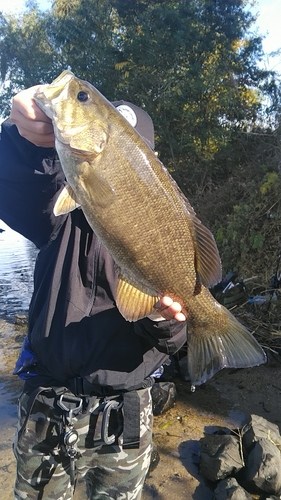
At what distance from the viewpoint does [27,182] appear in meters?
1.93

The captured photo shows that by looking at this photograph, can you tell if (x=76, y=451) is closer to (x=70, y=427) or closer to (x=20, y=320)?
(x=70, y=427)

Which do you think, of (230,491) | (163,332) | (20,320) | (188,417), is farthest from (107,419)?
(20,320)

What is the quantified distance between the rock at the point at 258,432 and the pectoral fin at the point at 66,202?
314 cm

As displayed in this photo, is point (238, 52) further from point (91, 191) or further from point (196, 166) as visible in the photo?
point (91, 191)

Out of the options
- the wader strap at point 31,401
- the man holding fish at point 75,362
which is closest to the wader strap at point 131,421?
the man holding fish at point 75,362

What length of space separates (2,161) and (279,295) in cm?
591

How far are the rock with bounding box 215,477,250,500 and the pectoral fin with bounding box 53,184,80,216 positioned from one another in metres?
2.77

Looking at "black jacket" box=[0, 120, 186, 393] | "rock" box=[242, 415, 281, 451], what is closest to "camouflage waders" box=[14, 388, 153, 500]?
"black jacket" box=[0, 120, 186, 393]

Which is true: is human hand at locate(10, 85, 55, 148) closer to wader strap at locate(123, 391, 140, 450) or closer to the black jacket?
the black jacket

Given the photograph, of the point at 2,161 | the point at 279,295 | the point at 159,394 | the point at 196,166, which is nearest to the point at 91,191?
the point at 2,161

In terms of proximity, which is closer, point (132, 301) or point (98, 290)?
point (132, 301)

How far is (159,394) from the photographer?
4840 millimetres

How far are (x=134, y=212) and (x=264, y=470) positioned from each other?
9.35ft

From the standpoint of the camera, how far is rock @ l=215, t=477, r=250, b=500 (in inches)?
126
